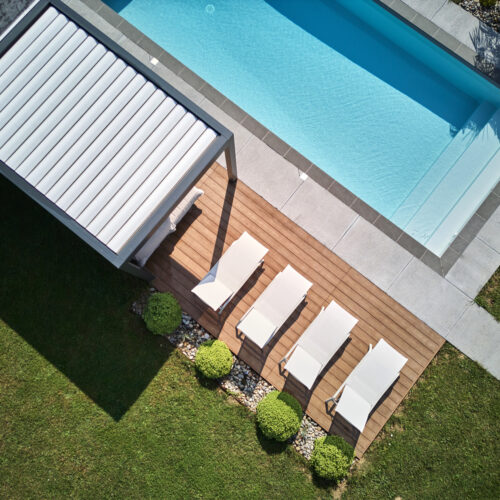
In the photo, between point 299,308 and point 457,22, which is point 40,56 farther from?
point 457,22

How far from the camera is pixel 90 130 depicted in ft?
23.9

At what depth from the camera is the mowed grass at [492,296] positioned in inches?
382

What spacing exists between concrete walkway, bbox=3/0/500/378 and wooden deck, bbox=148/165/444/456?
0.28 meters

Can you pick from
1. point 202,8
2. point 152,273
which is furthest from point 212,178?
point 202,8

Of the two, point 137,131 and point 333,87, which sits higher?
point 333,87

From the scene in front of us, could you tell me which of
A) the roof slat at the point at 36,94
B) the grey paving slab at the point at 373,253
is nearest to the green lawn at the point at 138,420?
the grey paving slab at the point at 373,253

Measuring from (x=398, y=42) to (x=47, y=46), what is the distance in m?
8.66

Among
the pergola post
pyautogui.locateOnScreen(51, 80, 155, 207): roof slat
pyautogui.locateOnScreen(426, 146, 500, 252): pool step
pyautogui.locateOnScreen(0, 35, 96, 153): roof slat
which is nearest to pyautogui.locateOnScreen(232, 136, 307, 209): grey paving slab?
the pergola post

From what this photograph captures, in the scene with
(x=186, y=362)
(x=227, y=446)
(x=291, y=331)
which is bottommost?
(x=227, y=446)

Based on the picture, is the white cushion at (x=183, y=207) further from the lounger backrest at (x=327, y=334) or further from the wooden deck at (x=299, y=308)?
the lounger backrest at (x=327, y=334)

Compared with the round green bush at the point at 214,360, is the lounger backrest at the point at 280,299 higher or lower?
higher

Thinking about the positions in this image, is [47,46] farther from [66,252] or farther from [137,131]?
[66,252]

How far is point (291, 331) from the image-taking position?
30.9 feet

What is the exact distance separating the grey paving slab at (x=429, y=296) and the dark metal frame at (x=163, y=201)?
5262mm
